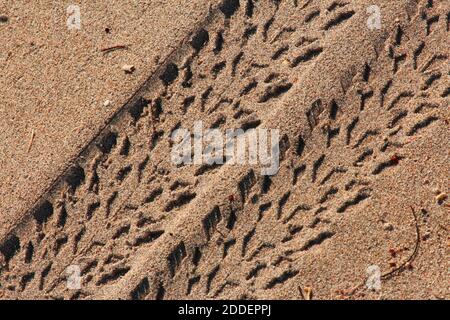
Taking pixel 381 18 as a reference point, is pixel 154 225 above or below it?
below

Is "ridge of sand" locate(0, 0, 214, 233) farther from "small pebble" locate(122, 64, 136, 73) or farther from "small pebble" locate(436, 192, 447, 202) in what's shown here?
"small pebble" locate(436, 192, 447, 202)

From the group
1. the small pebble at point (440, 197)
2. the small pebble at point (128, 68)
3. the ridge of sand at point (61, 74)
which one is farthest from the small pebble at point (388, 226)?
the small pebble at point (128, 68)

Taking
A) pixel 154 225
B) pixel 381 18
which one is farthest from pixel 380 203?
pixel 154 225

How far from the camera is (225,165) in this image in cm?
254

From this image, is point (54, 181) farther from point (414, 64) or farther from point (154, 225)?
point (414, 64)

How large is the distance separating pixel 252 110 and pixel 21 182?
1.22 meters

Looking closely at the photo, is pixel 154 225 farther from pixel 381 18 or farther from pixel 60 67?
pixel 381 18

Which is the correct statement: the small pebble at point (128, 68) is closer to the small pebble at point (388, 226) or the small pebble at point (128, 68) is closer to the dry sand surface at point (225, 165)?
the dry sand surface at point (225, 165)

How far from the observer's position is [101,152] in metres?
2.57

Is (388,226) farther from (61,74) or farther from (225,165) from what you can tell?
(61,74)

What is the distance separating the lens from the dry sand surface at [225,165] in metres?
2.49

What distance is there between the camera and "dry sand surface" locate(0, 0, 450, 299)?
249cm

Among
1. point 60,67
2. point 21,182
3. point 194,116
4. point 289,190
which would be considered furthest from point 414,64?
point 21,182
